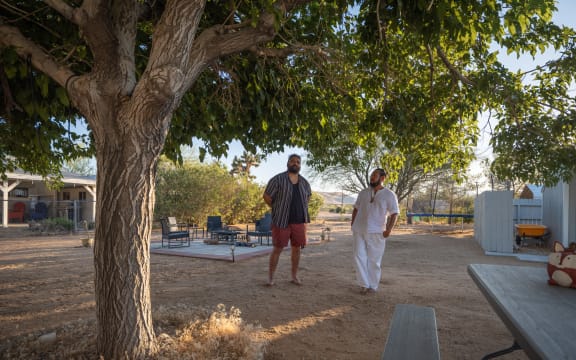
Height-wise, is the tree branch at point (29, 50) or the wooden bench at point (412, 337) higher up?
the tree branch at point (29, 50)

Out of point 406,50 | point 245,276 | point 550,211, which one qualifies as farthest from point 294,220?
point 550,211

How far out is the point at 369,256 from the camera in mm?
5301

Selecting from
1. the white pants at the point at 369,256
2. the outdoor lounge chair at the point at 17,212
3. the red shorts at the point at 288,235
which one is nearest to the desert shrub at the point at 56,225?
the outdoor lounge chair at the point at 17,212

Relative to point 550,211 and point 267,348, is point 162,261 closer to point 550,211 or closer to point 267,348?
point 267,348

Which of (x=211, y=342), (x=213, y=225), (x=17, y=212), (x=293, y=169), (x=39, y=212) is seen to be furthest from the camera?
(x=17, y=212)

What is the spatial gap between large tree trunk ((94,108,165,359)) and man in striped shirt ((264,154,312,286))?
294cm

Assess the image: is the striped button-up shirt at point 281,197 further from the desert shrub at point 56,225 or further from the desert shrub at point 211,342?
the desert shrub at point 56,225

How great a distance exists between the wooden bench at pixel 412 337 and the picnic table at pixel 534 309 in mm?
425

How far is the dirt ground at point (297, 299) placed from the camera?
343cm

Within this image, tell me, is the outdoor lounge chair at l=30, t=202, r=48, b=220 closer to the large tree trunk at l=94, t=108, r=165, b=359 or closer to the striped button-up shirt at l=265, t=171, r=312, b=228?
the striped button-up shirt at l=265, t=171, r=312, b=228

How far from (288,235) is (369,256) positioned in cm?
128

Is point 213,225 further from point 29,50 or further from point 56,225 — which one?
point 29,50

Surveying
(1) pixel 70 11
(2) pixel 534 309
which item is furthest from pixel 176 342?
(1) pixel 70 11

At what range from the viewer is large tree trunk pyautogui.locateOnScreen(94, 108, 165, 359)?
8.27ft
